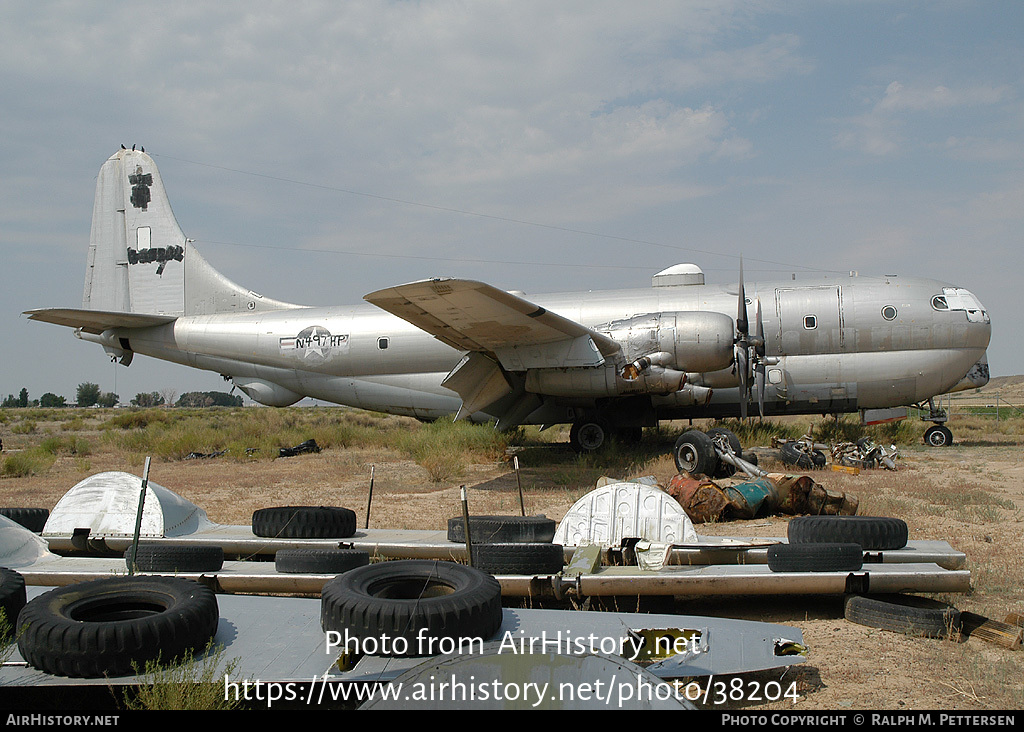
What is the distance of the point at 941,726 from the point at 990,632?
5.88 feet

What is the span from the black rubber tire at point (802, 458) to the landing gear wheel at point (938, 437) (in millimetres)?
5987

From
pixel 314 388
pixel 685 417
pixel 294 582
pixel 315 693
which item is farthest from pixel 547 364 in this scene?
pixel 315 693

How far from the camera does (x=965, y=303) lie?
14.9m

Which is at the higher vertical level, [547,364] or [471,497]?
[547,364]

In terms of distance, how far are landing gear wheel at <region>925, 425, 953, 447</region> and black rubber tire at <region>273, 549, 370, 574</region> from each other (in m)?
16.7

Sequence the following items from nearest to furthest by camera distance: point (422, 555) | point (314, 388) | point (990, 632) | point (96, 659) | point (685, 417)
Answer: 1. point (96, 659)
2. point (990, 632)
3. point (422, 555)
4. point (685, 417)
5. point (314, 388)

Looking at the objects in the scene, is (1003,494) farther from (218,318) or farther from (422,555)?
(218,318)

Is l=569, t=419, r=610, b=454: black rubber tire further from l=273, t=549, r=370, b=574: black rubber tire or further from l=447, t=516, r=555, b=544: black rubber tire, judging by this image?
l=273, t=549, r=370, b=574: black rubber tire

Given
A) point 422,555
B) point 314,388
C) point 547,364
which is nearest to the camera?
point 422,555

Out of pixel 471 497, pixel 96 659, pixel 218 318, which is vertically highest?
pixel 218 318

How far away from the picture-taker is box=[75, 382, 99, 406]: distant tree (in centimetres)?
9281

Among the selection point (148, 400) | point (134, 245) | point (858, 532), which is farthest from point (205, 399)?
point (858, 532)

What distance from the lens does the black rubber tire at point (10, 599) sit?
12.0 feet

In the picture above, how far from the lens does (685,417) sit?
16000 mm
